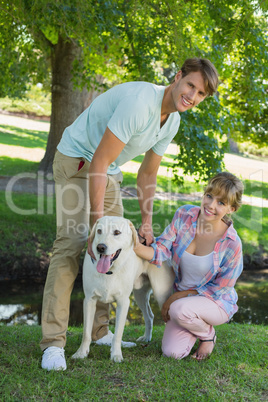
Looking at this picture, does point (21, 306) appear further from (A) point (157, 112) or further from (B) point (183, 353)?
(A) point (157, 112)

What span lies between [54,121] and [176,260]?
7509 millimetres

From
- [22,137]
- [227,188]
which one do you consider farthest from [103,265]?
[22,137]

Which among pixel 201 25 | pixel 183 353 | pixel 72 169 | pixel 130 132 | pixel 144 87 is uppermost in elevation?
pixel 201 25

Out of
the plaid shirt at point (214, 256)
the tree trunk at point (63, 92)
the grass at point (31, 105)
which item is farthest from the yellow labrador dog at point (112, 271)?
the grass at point (31, 105)

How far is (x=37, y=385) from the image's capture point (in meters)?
2.74

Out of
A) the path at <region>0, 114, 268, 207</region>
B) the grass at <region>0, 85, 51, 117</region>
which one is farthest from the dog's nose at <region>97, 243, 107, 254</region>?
the grass at <region>0, 85, 51, 117</region>

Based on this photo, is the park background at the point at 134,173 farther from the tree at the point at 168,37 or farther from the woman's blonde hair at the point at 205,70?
the woman's blonde hair at the point at 205,70

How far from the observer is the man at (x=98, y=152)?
9.68ft

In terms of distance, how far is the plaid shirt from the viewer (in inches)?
138

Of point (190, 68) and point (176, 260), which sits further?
point (176, 260)

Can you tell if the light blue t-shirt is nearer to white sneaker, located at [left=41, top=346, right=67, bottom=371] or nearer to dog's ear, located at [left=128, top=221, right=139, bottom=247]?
dog's ear, located at [left=128, top=221, right=139, bottom=247]

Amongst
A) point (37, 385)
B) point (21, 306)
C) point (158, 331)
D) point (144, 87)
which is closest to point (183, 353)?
point (158, 331)

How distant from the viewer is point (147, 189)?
3.80 m

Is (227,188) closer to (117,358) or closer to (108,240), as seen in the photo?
(108,240)
